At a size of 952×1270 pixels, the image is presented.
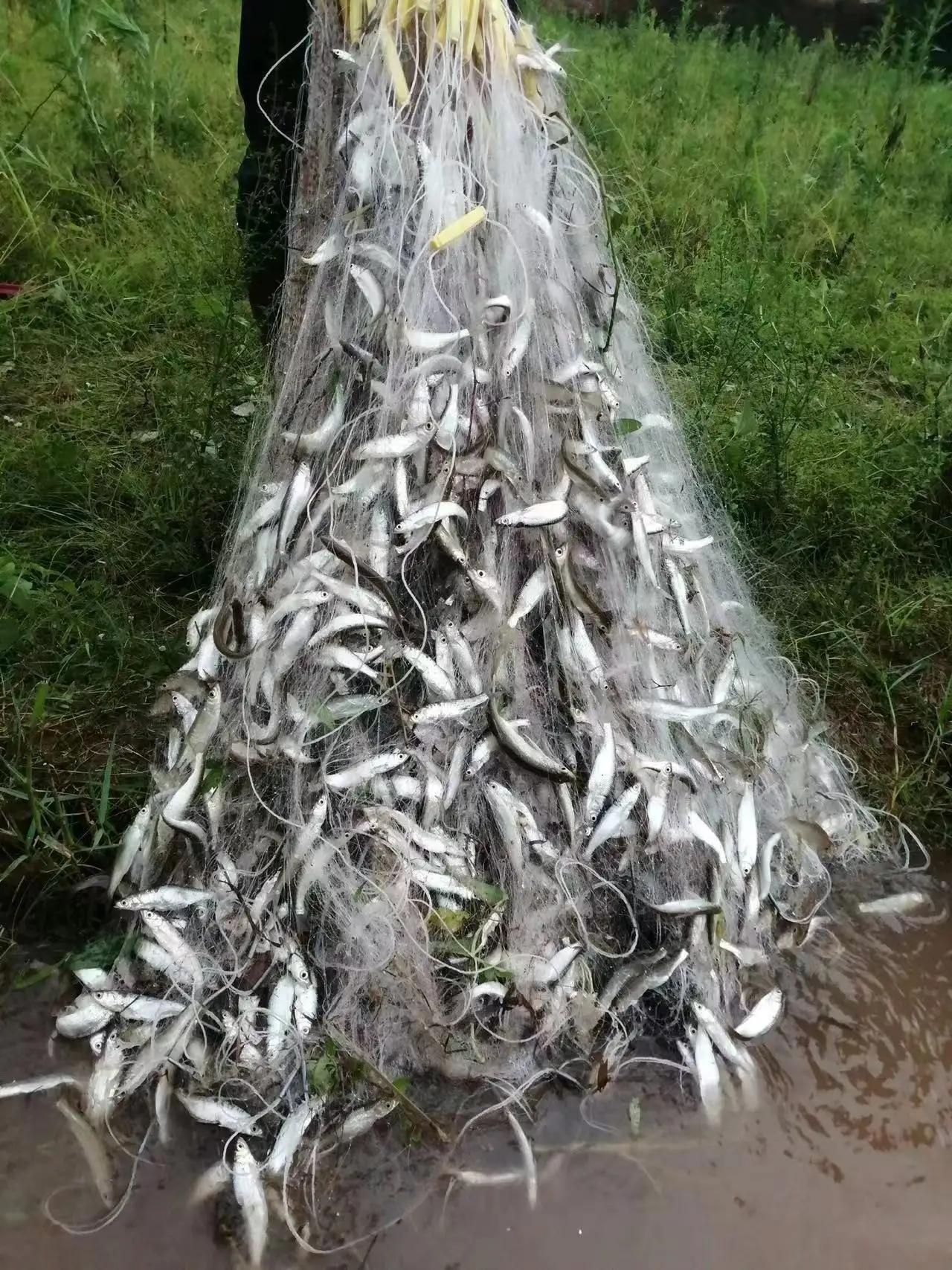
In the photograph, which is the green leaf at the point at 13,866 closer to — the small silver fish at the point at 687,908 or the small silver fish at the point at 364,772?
the small silver fish at the point at 364,772

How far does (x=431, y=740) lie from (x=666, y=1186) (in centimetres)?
97

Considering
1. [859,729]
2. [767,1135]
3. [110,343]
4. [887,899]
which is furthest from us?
[110,343]

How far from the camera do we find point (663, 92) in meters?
5.23

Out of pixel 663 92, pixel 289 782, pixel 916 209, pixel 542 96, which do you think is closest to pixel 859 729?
pixel 289 782

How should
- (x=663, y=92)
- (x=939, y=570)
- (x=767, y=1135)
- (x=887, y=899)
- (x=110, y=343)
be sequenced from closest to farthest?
(x=767, y=1135) → (x=887, y=899) → (x=939, y=570) → (x=110, y=343) → (x=663, y=92)

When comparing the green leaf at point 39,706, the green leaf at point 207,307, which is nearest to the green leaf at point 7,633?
the green leaf at point 39,706

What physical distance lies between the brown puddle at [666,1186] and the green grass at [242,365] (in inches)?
24.3

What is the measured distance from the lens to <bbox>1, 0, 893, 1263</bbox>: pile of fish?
1.80 metres

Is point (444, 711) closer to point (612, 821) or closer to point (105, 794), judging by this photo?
point (612, 821)

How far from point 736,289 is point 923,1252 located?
125 inches

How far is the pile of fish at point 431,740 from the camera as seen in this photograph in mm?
1799

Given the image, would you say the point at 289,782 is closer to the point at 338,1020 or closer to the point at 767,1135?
the point at 338,1020

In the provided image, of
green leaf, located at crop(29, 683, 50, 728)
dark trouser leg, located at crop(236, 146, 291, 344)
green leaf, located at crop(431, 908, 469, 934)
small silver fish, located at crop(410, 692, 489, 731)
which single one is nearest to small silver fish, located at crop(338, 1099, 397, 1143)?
green leaf, located at crop(431, 908, 469, 934)

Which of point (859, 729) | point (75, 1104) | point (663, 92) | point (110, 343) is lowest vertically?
point (75, 1104)
